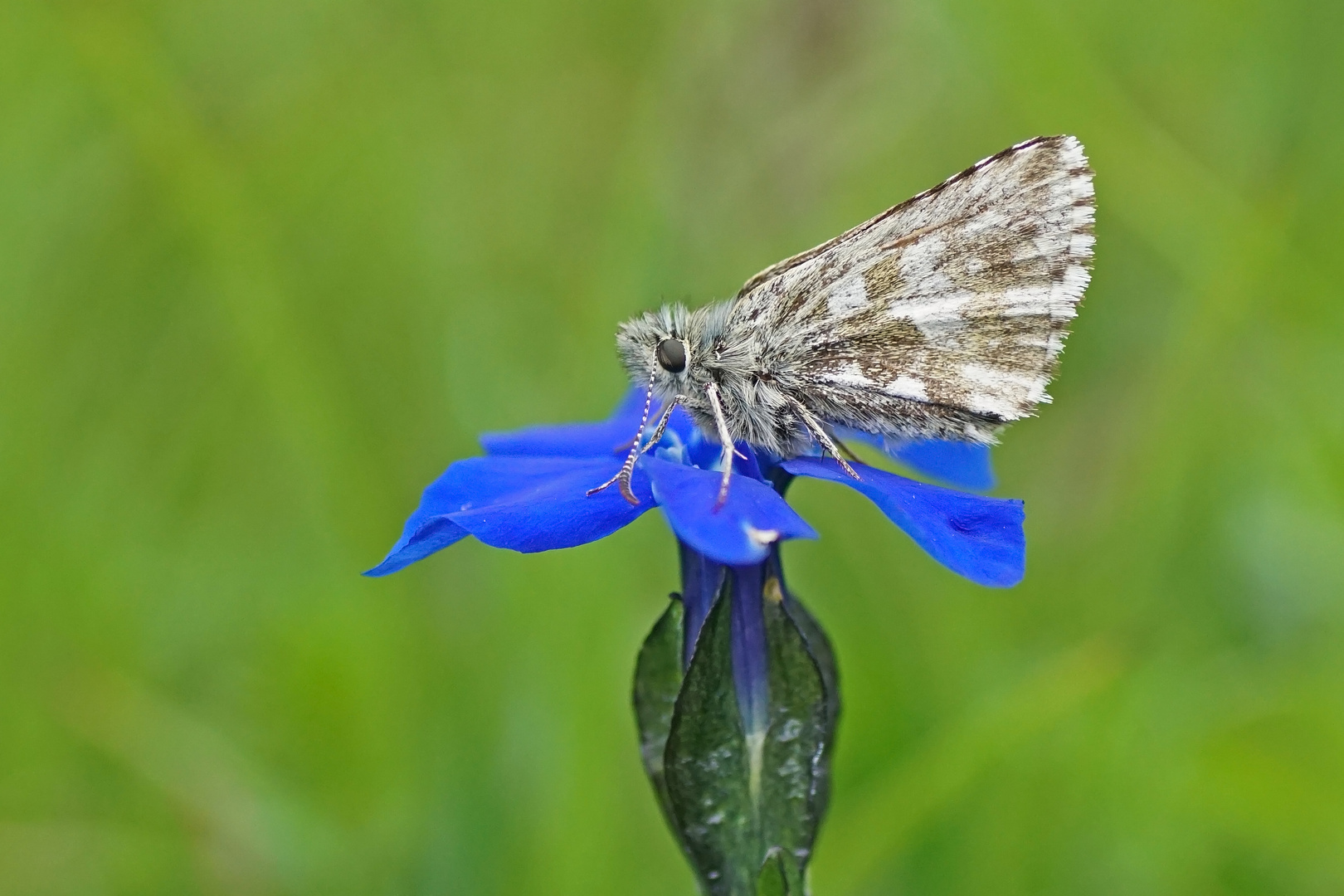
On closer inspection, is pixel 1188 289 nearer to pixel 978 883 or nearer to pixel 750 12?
pixel 750 12

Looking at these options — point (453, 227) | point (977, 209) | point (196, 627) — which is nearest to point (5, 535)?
point (196, 627)

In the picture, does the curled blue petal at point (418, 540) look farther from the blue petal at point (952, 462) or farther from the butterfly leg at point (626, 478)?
the blue petal at point (952, 462)

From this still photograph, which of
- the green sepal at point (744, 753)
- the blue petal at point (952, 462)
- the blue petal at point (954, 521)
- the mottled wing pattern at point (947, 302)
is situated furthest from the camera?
the blue petal at point (952, 462)

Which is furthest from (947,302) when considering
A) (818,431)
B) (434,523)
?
(434,523)

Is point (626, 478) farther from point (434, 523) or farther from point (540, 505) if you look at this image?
point (434, 523)

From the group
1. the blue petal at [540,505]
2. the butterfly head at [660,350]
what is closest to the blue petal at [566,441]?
the butterfly head at [660,350]

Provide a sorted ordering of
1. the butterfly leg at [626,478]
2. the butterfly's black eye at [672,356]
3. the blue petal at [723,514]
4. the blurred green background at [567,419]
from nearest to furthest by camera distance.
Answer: the blue petal at [723,514] < the butterfly leg at [626,478] < the butterfly's black eye at [672,356] < the blurred green background at [567,419]

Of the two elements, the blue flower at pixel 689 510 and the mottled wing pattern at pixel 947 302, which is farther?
the mottled wing pattern at pixel 947 302
